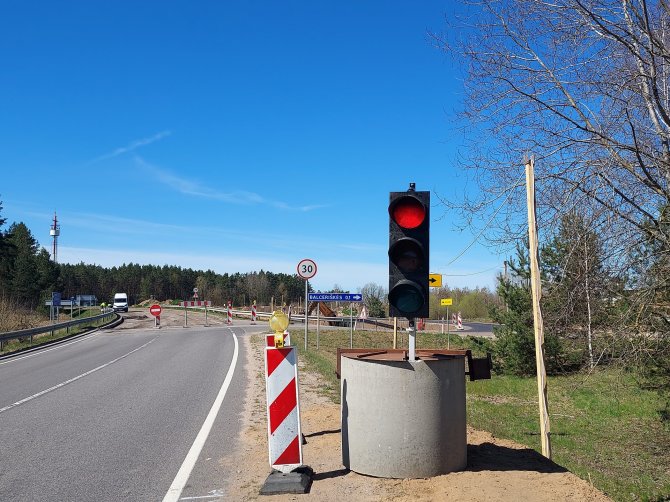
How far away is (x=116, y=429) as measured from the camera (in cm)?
845

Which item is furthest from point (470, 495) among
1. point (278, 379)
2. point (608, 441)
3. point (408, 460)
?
point (608, 441)

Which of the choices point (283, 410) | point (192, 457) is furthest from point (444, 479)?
point (192, 457)

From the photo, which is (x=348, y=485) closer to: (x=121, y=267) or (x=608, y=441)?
(x=608, y=441)

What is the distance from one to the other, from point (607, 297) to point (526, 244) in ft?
3.98

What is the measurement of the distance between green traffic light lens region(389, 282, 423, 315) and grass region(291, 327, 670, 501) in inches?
128

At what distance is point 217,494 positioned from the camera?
17.9ft

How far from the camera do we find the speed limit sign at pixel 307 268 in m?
21.0

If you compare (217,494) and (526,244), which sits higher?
(526,244)

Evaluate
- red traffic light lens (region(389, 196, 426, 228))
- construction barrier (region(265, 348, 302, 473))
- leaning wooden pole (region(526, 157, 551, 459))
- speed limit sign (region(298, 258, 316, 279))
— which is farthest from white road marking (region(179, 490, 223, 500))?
speed limit sign (region(298, 258, 316, 279))

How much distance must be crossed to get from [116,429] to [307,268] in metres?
13.0

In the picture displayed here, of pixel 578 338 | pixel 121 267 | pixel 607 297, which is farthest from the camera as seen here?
pixel 121 267

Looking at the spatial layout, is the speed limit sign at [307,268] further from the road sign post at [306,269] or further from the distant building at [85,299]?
the distant building at [85,299]

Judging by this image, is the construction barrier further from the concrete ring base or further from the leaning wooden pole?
the leaning wooden pole

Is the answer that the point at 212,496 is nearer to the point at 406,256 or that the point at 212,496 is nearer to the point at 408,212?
the point at 406,256
